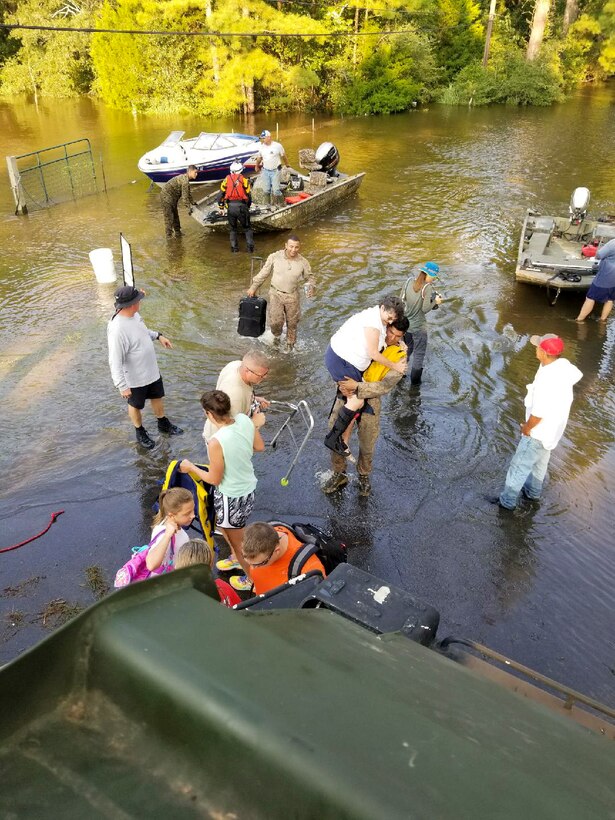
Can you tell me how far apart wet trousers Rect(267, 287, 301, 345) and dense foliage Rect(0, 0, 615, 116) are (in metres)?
23.1

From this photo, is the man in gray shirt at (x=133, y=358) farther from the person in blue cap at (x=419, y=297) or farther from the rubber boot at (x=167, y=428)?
the person in blue cap at (x=419, y=297)

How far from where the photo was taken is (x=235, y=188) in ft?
39.7

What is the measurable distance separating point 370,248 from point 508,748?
13.0 meters

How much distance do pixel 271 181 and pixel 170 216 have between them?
258cm

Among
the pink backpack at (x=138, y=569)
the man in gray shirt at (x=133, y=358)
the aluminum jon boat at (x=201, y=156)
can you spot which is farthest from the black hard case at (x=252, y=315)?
the aluminum jon boat at (x=201, y=156)

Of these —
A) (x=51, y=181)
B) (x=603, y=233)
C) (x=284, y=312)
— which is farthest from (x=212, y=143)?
(x=603, y=233)

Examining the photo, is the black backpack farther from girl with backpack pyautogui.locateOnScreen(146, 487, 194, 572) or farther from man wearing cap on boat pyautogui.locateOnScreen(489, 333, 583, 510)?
man wearing cap on boat pyautogui.locateOnScreen(489, 333, 583, 510)

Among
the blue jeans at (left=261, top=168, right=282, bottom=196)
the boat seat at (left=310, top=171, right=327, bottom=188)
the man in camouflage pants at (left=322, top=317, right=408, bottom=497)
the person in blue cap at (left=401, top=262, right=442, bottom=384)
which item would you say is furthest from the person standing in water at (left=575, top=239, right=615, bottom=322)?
the boat seat at (left=310, top=171, right=327, bottom=188)

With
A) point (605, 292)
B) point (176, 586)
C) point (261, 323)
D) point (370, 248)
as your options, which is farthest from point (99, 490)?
point (370, 248)

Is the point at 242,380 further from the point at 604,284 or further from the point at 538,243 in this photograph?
the point at 538,243

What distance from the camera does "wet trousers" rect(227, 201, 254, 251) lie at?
1231 centimetres

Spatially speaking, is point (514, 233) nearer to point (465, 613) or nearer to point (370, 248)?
point (370, 248)

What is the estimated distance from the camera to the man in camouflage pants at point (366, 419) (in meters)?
5.49

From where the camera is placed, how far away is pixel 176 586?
165cm
